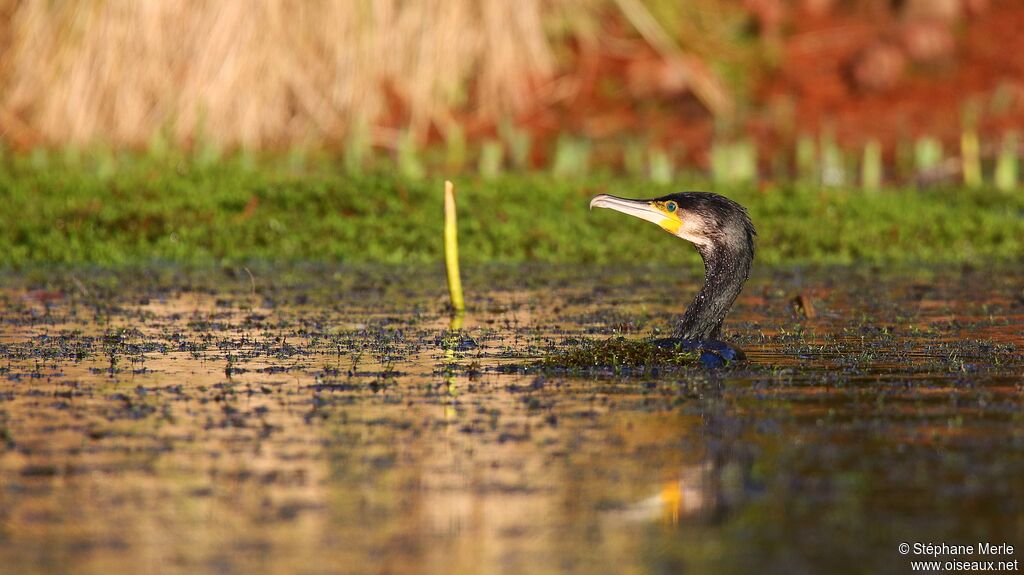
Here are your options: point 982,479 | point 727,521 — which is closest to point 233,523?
point 727,521

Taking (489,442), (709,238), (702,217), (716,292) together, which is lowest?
(489,442)

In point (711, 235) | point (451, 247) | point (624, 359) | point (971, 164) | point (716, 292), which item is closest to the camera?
point (624, 359)

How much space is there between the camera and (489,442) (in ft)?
23.1

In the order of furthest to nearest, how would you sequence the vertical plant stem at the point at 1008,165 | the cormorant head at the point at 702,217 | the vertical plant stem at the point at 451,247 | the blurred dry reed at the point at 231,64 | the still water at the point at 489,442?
the blurred dry reed at the point at 231,64 → the vertical plant stem at the point at 1008,165 → the vertical plant stem at the point at 451,247 → the cormorant head at the point at 702,217 → the still water at the point at 489,442

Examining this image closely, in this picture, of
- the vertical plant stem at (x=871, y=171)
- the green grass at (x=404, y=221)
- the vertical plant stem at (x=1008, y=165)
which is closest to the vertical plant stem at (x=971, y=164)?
the vertical plant stem at (x=1008, y=165)

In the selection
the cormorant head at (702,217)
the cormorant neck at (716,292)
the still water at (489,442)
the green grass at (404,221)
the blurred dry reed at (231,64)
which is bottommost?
the still water at (489,442)

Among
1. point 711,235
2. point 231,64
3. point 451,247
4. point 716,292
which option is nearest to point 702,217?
point 711,235

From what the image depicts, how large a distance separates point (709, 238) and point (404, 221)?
619cm

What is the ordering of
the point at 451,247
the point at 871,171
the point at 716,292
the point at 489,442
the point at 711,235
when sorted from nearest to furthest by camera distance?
the point at 489,442 < the point at 716,292 < the point at 711,235 < the point at 451,247 < the point at 871,171

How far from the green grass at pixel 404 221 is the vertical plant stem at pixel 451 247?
318 cm

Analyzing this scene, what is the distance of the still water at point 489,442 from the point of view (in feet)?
18.0

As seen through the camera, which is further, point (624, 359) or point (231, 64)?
point (231, 64)

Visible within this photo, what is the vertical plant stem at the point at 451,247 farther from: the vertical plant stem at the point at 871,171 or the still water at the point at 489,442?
the vertical plant stem at the point at 871,171

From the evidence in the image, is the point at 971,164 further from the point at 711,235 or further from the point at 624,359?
the point at 624,359
